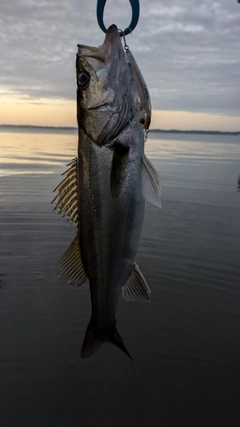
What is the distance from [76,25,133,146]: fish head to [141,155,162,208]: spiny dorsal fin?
300 mm

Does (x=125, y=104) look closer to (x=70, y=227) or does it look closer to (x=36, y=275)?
(x=36, y=275)

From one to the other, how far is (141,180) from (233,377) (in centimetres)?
334

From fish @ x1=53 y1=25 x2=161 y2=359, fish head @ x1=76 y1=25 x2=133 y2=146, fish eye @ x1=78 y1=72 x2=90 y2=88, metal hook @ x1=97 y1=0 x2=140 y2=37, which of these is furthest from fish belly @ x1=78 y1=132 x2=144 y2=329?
metal hook @ x1=97 y1=0 x2=140 y2=37

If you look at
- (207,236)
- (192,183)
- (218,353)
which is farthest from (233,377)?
(192,183)

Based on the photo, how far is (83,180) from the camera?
9.39ft

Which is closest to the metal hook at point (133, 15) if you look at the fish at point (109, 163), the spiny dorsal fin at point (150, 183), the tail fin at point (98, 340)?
the fish at point (109, 163)

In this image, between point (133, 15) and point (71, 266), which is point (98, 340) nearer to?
point (71, 266)

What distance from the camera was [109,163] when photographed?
2.81m

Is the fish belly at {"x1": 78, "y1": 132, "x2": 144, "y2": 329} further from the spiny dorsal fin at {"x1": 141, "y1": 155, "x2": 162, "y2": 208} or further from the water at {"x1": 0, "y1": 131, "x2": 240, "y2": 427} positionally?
the water at {"x1": 0, "y1": 131, "x2": 240, "y2": 427}

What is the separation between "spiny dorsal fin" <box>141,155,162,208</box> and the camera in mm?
2840

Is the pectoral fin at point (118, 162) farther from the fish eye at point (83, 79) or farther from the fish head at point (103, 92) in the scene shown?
the fish eye at point (83, 79)

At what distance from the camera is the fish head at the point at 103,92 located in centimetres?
276

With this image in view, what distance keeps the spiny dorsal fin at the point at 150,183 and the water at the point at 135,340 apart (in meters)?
2.65

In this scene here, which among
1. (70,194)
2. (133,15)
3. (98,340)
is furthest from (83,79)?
(98,340)
